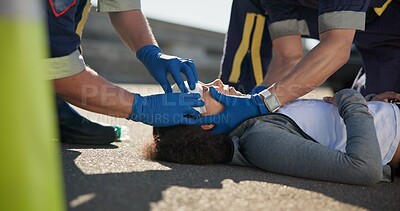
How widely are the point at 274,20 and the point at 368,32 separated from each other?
1.74ft

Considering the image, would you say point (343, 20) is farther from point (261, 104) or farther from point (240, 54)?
point (240, 54)

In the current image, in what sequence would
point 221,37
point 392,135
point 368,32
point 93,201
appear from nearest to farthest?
1. point 93,201
2. point 392,135
3. point 368,32
4. point 221,37

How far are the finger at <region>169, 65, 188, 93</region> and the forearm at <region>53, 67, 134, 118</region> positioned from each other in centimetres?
21

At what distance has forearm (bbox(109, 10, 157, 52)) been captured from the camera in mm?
2613

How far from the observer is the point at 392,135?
209cm

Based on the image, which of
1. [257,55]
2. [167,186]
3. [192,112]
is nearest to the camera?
[167,186]

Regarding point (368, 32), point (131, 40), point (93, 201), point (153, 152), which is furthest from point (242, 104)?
point (368, 32)

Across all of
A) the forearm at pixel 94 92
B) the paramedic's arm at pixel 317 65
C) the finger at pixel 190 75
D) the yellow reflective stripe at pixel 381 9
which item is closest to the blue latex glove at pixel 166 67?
the finger at pixel 190 75

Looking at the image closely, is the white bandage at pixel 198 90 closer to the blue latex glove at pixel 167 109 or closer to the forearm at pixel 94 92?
the blue latex glove at pixel 167 109

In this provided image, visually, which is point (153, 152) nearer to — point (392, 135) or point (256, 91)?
point (256, 91)

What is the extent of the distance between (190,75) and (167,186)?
0.75 meters

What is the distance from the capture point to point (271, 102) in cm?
221

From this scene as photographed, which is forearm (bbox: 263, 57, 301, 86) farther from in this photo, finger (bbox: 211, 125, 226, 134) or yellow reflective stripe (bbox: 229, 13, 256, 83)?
finger (bbox: 211, 125, 226, 134)

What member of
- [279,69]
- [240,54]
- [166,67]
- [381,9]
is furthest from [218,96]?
[240,54]
